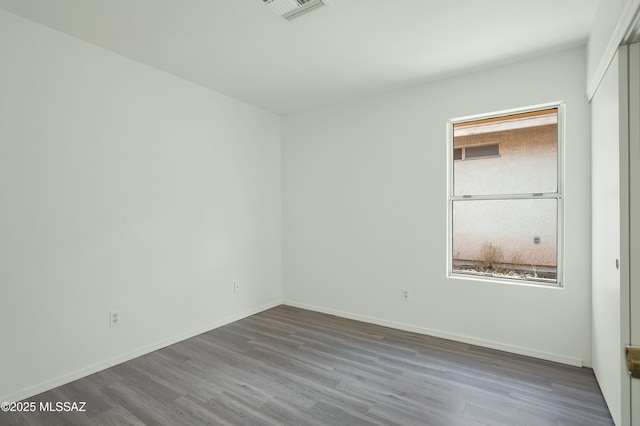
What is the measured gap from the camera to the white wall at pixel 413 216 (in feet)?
9.20

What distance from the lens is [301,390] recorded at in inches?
95.8

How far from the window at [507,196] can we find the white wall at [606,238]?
382 millimetres

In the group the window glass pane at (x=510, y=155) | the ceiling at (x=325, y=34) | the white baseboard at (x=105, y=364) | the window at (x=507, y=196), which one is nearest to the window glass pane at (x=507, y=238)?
the window at (x=507, y=196)

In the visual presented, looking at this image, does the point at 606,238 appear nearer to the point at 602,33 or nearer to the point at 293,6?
the point at 602,33

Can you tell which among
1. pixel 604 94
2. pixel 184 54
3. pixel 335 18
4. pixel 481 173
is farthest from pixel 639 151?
pixel 184 54

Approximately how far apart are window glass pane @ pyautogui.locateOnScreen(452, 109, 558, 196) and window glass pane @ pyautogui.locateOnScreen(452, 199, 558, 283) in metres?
0.14

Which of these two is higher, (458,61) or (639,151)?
(458,61)

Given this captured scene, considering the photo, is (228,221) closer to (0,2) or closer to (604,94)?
(0,2)

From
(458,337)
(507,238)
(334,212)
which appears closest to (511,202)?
(507,238)

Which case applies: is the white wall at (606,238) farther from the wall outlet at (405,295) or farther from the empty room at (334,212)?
the wall outlet at (405,295)

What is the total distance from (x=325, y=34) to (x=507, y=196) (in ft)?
7.39

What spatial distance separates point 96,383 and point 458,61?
4.11 metres

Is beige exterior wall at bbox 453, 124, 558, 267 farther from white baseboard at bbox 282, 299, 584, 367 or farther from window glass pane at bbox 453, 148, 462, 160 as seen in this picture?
white baseboard at bbox 282, 299, 584, 367

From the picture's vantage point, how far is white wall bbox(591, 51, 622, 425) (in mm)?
1912
